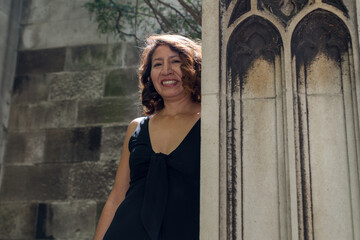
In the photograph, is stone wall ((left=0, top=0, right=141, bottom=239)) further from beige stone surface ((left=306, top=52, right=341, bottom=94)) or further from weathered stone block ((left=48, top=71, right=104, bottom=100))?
beige stone surface ((left=306, top=52, right=341, bottom=94))

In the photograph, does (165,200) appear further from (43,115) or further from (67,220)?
(43,115)

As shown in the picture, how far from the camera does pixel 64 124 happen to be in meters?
4.58

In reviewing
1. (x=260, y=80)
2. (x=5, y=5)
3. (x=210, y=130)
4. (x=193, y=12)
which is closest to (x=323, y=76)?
(x=260, y=80)

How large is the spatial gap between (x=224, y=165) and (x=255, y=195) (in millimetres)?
160

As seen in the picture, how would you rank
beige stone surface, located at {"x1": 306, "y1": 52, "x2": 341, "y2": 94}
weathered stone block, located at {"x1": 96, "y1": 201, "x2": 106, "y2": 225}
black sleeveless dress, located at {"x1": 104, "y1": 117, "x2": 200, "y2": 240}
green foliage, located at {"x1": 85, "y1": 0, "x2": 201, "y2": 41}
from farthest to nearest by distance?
green foliage, located at {"x1": 85, "y1": 0, "x2": 201, "y2": 41}
weathered stone block, located at {"x1": 96, "y1": 201, "x2": 106, "y2": 225}
black sleeveless dress, located at {"x1": 104, "y1": 117, "x2": 200, "y2": 240}
beige stone surface, located at {"x1": 306, "y1": 52, "x2": 341, "y2": 94}

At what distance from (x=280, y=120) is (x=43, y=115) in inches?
135

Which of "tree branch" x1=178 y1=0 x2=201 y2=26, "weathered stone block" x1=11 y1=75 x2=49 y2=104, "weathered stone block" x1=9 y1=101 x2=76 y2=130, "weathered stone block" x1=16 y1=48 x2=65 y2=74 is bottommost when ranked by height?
"weathered stone block" x1=9 y1=101 x2=76 y2=130

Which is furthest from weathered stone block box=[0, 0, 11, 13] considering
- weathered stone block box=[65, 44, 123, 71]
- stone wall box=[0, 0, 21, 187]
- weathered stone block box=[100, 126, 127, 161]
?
weathered stone block box=[100, 126, 127, 161]

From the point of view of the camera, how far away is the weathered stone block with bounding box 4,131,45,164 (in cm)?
458

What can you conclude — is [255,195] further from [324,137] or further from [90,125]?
[90,125]

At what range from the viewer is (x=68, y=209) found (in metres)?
4.37

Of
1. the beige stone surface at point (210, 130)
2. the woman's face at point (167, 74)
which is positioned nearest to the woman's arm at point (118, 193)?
the woman's face at point (167, 74)

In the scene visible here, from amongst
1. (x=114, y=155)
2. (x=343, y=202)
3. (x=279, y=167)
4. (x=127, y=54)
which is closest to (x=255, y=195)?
(x=279, y=167)

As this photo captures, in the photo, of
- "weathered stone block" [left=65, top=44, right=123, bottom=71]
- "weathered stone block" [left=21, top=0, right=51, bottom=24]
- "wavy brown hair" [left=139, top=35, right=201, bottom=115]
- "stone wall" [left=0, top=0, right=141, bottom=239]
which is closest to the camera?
"wavy brown hair" [left=139, top=35, right=201, bottom=115]
